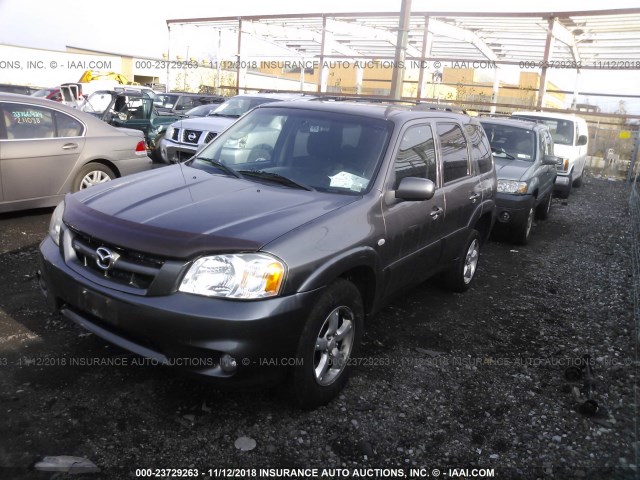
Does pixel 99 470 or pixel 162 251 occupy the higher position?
pixel 162 251

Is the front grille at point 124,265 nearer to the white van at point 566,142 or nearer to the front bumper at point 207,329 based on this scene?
the front bumper at point 207,329

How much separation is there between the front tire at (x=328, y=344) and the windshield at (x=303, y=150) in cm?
80

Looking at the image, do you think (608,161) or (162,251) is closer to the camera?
(162,251)

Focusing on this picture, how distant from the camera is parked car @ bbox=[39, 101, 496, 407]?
111 inches

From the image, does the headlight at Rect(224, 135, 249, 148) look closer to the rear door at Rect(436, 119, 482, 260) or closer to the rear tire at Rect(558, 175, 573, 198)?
the rear door at Rect(436, 119, 482, 260)

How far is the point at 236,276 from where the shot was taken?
2818 millimetres

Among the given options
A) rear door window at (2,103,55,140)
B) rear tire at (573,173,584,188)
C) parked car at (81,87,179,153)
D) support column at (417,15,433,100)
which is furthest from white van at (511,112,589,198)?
rear door window at (2,103,55,140)

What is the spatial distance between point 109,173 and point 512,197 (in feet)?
18.6

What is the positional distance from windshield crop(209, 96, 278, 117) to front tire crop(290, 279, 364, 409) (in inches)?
353

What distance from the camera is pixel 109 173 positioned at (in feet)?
24.5

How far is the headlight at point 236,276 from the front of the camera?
9.21 feet

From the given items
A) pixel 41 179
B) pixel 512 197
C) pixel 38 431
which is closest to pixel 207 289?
pixel 38 431

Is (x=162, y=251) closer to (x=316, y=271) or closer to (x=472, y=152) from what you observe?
(x=316, y=271)

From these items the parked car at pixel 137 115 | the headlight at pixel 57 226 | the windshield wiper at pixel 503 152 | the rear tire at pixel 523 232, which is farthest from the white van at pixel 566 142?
the headlight at pixel 57 226
